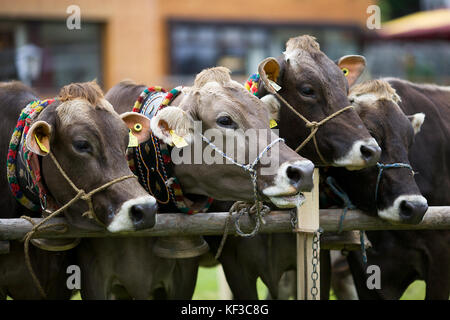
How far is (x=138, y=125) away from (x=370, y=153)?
4.68ft

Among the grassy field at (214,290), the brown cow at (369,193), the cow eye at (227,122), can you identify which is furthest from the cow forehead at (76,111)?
the grassy field at (214,290)

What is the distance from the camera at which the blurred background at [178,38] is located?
16188mm

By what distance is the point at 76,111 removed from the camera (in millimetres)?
3559

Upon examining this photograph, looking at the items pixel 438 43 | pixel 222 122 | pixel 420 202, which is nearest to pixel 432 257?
pixel 420 202

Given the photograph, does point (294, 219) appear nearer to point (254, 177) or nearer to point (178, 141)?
point (254, 177)

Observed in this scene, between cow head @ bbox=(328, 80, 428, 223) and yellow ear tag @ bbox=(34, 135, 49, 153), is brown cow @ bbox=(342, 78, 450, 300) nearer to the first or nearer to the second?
cow head @ bbox=(328, 80, 428, 223)

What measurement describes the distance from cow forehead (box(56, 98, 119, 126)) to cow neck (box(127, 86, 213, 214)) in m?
0.42

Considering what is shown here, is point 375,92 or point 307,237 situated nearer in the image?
point 307,237

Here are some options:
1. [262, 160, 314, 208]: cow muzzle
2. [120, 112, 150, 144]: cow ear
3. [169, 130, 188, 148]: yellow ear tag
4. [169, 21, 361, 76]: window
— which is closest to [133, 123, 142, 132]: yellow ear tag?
[120, 112, 150, 144]: cow ear

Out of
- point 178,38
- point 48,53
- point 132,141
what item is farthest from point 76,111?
point 178,38

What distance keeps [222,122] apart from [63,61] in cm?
1402

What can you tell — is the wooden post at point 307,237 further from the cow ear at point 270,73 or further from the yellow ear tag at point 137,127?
the yellow ear tag at point 137,127

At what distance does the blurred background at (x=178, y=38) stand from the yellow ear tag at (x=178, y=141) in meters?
13.1

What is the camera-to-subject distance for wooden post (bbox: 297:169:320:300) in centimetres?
370
